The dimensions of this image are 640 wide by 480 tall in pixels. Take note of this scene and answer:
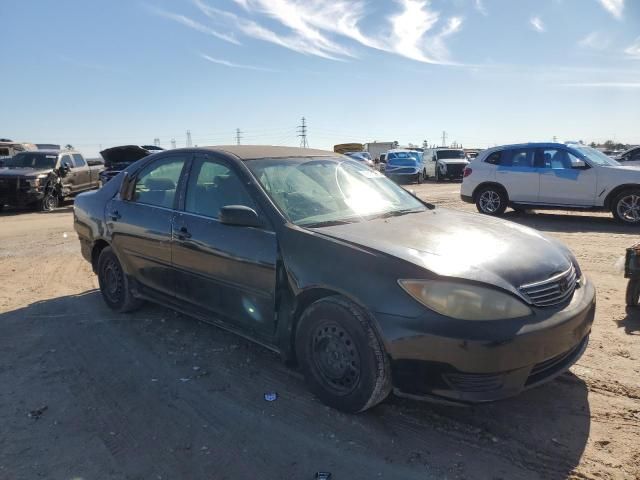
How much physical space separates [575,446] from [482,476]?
634 millimetres

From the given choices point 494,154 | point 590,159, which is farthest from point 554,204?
point 494,154

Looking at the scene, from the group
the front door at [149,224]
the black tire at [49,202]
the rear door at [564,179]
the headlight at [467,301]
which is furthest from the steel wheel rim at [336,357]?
the black tire at [49,202]

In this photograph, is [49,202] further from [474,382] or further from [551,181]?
[474,382]

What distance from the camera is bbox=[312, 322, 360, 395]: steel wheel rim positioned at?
295 cm

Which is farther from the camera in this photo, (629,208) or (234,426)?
(629,208)

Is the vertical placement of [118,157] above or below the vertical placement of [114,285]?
above

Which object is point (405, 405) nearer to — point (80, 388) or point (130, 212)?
point (80, 388)

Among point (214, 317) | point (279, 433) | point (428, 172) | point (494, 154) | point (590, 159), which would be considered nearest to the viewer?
point (279, 433)

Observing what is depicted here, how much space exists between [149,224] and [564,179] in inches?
365

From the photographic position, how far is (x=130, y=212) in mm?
4664

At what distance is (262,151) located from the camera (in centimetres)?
414

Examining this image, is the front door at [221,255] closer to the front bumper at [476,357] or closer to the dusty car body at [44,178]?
the front bumper at [476,357]

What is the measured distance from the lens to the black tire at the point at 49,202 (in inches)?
578

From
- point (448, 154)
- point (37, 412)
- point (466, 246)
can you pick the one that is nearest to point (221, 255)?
point (37, 412)
